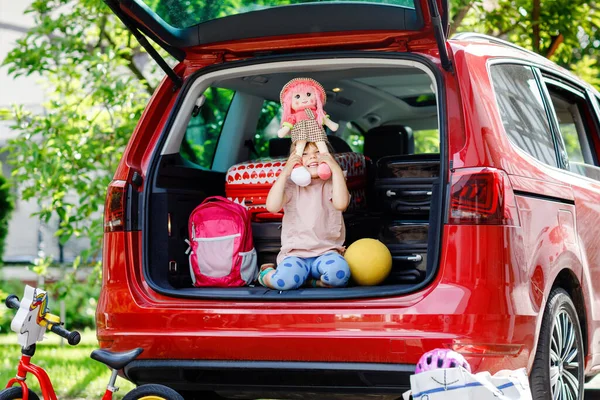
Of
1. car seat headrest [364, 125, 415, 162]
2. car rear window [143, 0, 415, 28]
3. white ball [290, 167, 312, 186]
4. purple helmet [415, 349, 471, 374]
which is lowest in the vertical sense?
purple helmet [415, 349, 471, 374]

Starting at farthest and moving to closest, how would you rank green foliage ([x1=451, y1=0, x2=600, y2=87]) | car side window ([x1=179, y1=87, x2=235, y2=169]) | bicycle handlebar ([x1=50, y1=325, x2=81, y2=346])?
1. green foliage ([x1=451, y1=0, x2=600, y2=87])
2. car side window ([x1=179, y1=87, x2=235, y2=169])
3. bicycle handlebar ([x1=50, y1=325, x2=81, y2=346])

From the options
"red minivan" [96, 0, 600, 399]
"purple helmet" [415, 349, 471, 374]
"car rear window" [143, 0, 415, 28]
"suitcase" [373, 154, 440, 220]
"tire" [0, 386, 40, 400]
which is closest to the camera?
"purple helmet" [415, 349, 471, 374]

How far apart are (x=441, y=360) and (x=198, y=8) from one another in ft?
6.57

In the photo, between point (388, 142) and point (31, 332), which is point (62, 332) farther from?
point (388, 142)

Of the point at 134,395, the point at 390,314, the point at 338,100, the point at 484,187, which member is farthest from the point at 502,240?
the point at 338,100

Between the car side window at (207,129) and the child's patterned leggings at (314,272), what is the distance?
1.10 m

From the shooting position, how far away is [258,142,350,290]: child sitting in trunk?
421cm

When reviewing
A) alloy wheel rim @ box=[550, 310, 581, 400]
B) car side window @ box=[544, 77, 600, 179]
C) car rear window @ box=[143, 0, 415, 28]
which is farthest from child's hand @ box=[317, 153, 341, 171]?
car side window @ box=[544, 77, 600, 179]

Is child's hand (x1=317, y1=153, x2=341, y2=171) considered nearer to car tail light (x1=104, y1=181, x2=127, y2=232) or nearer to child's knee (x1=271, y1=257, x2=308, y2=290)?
child's knee (x1=271, y1=257, x2=308, y2=290)

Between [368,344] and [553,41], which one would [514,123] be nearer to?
[368,344]

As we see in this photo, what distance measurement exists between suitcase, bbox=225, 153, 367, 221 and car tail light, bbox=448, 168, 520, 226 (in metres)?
1.15

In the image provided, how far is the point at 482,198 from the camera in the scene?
3510 mm

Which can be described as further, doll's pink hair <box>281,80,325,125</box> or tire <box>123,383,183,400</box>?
doll's pink hair <box>281,80,325,125</box>

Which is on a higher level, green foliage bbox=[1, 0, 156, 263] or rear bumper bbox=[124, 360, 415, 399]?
green foliage bbox=[1, 0, 156, 263]
